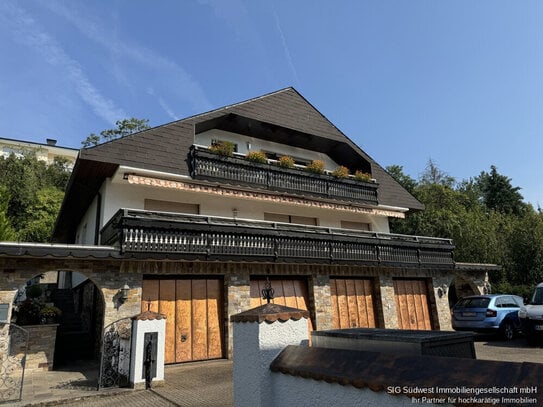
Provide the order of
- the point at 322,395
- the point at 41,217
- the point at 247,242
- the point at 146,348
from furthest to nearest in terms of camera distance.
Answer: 1. the point at 41,217
2. the point at 247,242
3. the point at 146,348
4. the point at 322,395

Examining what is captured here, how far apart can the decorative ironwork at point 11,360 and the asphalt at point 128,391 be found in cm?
24

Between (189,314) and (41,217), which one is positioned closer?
(189,314)

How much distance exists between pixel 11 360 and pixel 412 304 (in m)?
16.6

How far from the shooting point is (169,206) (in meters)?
14.9

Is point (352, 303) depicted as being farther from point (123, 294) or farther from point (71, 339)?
point (71, 339)

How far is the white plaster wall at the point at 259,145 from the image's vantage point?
17469mm

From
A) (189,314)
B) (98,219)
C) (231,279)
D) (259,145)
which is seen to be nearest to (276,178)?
(259,145)

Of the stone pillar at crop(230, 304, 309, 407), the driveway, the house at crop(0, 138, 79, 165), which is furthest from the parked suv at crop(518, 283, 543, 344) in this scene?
the house at crop(0, 138, 79, 165)

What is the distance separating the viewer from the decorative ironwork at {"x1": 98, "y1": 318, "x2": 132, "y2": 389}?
8477 mm

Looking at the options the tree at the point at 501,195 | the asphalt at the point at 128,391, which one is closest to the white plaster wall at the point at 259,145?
the asphalt at the point at 128,391

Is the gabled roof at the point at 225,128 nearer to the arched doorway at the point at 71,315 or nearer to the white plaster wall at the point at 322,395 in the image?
the arched doorway at the point at 71,315

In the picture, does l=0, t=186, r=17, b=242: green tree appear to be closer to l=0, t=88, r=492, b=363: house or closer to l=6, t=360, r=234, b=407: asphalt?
l=0, t=88, r=492, b=363: house

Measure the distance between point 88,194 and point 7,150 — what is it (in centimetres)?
5632

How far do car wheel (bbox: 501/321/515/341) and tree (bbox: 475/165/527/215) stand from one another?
3425cm
